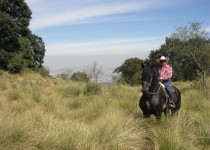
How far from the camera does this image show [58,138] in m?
7.85

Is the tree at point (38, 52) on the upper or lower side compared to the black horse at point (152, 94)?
upper

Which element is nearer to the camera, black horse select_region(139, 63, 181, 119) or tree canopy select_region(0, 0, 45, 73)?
black horse select_region(139, 63, 181, 119)

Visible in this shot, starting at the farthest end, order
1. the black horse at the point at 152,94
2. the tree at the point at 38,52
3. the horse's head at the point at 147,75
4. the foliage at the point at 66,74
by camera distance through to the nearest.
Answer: the tree at the point at 38,52, the foliage at the point at 66,74, the black horse at the point at 152,94, the horse's head at the point at 147,75

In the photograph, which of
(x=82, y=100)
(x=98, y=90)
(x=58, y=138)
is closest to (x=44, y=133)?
(x=58, y=138)

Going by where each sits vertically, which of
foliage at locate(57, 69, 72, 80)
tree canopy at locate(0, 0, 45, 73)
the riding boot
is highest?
tree canopy at locate(0, 0, 45, 73)

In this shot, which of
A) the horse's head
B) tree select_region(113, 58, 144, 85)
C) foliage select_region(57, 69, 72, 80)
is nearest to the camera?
the horse's head

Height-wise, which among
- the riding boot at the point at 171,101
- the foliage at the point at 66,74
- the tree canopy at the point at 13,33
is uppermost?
the tree canopy at the point at 13,33

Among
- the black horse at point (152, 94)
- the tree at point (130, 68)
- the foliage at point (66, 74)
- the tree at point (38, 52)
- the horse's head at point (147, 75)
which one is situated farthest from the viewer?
the tree at point (130, 68)

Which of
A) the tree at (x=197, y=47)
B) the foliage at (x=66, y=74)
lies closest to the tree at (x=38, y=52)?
the foliage at (x=66, y=74)

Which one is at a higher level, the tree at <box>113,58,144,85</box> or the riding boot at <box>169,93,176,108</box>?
the tree at <box>113,58,144,85</box>

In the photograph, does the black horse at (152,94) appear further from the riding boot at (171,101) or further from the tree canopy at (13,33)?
the tree canopy at (13,33)

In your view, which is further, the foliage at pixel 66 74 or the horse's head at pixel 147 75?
the foliage at pixel 66 74

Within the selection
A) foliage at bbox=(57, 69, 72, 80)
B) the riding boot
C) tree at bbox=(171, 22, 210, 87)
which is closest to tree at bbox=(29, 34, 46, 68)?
foliage at bbox=(57, 69, 72, 80)

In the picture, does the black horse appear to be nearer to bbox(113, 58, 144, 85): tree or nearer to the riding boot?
the riding boot
